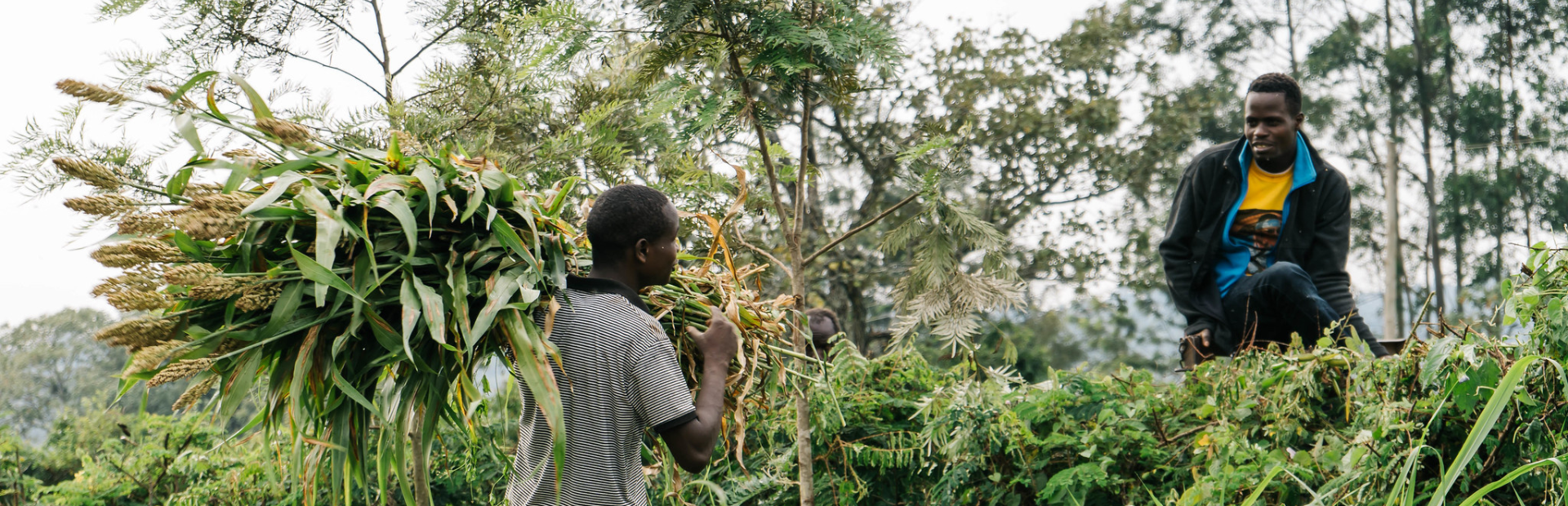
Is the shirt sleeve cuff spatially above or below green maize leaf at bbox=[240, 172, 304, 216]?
below

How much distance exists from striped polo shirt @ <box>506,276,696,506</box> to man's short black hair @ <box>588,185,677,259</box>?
155 mm

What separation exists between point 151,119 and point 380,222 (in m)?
1.58

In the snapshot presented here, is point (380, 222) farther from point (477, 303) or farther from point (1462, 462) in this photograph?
point (1462, 462)

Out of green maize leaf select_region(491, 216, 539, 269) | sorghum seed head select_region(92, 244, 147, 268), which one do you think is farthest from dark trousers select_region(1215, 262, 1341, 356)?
sorghum seed head select_region(92, 244, 147, 268)

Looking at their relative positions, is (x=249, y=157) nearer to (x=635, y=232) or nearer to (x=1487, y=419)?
(x=635, y=232)

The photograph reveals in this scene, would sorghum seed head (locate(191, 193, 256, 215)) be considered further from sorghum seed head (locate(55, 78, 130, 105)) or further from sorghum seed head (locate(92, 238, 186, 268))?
sorghum seed head (locate(55, 78, 130, 105))

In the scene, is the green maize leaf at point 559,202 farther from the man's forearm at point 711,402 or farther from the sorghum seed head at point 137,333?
the sorghum seed head at point 137,333

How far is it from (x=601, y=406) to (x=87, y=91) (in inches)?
43.9

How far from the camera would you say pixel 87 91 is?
1.88m

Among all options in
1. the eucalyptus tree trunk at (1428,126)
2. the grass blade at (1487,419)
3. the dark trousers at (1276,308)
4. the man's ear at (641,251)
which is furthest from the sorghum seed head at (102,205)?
the eucalyptus tree trunk at (1428,126)

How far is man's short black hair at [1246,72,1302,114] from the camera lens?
3814 mm

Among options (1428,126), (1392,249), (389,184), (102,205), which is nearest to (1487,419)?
(389,184)

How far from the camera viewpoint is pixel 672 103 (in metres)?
3.40

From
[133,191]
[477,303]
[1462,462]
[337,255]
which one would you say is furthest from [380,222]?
[1462,462]
